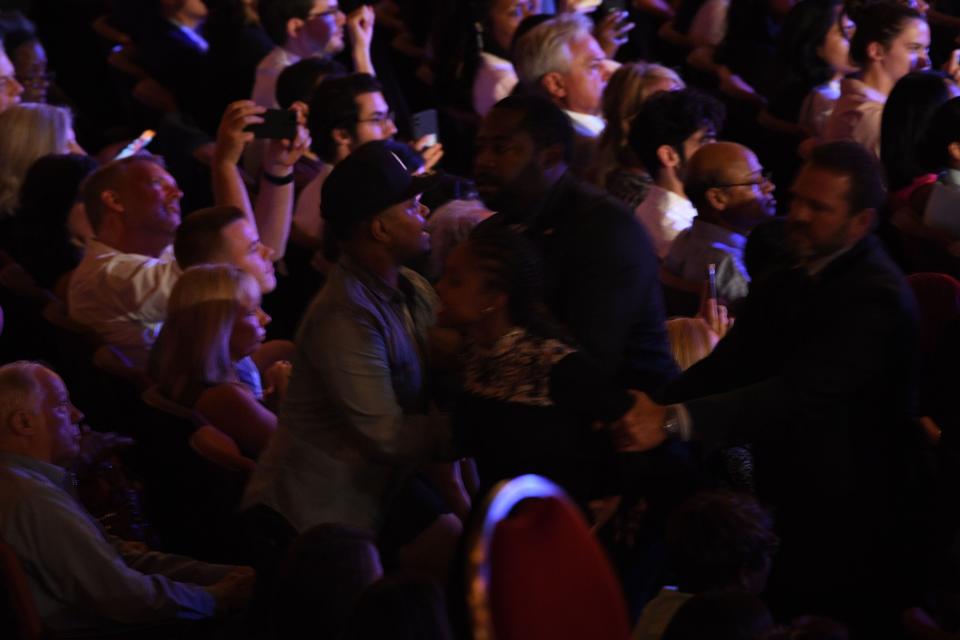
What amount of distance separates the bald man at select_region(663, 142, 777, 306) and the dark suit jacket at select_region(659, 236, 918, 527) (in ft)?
3.89

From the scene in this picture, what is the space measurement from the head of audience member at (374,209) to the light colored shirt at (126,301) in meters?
1.66

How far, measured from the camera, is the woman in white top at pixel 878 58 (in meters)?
5.49

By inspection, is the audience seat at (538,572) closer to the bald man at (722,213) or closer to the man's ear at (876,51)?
the bald man at (722,213)

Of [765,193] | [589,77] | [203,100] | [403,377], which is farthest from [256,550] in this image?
[203,100]

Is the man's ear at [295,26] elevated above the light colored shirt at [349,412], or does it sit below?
below

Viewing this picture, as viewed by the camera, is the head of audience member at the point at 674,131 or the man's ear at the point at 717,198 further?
the head of audience member at the point at 674,131

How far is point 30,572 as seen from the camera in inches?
124

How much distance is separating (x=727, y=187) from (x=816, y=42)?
223 centimetres

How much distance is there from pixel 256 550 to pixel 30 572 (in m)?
0.50

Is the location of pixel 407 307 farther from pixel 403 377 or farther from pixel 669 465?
pixel 669 465

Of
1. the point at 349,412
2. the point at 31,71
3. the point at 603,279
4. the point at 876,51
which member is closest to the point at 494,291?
the point at 603,279

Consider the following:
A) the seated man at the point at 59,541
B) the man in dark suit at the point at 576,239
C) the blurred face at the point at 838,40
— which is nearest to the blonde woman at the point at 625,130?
the blurred face at the point at 838,40

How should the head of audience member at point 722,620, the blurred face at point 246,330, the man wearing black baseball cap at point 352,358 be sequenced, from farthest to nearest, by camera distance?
1. the blurred face at point 246,330
2. the man wearing black baseball cap at point 352,358
3. the head of audience member at point 722,620

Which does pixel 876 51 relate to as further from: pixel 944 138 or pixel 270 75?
pixel 270 75
